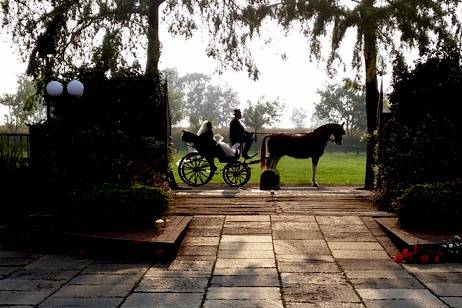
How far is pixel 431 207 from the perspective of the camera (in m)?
6.54

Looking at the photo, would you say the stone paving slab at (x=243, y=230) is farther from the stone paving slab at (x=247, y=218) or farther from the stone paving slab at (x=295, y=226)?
the stone paving slab at (x=247, y=218)

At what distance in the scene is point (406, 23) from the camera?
11883 millimetres

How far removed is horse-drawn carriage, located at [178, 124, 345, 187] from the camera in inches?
483

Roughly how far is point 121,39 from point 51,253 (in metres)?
7.96

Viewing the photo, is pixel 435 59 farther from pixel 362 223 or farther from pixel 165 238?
pixel 165 238

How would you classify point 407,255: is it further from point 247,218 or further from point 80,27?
point 80,27

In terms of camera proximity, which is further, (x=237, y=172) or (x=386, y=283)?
(x=237, y=172)

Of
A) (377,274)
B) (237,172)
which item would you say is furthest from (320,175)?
(377,274)

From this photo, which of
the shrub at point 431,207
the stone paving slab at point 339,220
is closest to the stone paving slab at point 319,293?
the shrub at point 431,207

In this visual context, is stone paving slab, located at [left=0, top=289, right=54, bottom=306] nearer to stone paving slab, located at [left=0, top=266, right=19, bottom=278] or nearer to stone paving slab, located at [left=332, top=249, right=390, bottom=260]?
stone paving slab, located at [left=0, top=266, right=19, bottom=278]

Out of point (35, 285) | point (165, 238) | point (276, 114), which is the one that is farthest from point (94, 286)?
point (276, 114)

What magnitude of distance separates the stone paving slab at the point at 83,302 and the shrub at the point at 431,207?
431 centimetres

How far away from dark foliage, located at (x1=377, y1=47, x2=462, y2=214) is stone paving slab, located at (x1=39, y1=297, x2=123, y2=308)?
5560 mm

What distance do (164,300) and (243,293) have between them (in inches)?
29.2
